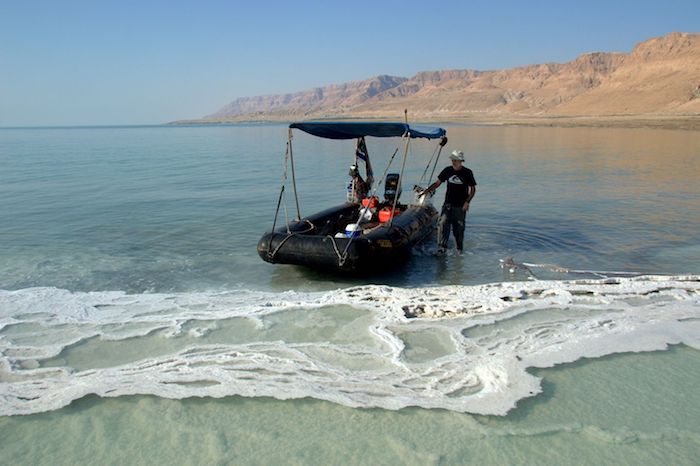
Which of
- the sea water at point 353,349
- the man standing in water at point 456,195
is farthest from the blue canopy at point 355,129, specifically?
the sea water at point 353,349

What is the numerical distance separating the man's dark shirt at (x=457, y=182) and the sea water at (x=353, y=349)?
113 centimetres

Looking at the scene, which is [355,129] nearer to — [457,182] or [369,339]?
[457,182]

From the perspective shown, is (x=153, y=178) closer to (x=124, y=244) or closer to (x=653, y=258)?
(x=124, y=244)

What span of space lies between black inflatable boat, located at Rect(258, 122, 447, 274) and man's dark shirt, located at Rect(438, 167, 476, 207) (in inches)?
32.5

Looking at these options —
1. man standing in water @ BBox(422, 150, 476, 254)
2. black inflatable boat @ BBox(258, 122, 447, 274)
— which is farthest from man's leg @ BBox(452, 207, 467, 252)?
black inflatable boat @ BBox(258, 122, 447, 274)

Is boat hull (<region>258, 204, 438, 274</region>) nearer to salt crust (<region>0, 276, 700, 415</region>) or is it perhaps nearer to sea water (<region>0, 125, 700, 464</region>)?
sea water (<region>0, 125, 700, 464</region>)

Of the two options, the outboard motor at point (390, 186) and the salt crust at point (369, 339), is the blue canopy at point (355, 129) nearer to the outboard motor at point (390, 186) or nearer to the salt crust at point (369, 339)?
the outboard motor at point (390, 186)

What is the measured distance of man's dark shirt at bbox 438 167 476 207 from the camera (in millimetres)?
9078

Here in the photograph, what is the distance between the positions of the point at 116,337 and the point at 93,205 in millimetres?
11514

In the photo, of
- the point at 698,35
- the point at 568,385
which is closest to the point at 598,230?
the point at 568,385

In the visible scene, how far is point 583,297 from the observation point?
7062 mm

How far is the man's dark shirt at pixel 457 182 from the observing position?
9.08 meters

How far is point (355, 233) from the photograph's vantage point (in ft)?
29.9

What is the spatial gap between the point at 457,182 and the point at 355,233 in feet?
6.23
